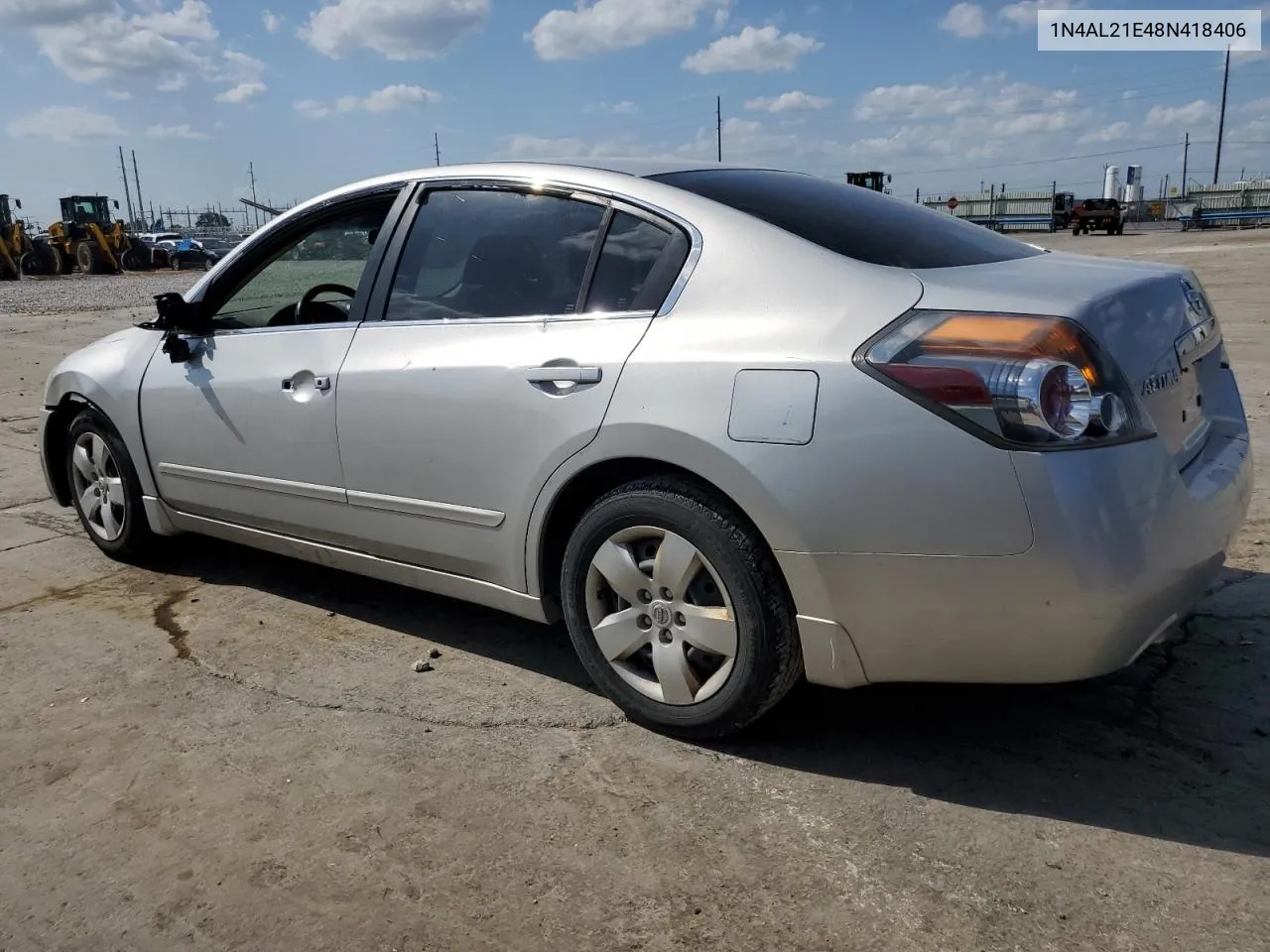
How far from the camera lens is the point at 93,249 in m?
36.6

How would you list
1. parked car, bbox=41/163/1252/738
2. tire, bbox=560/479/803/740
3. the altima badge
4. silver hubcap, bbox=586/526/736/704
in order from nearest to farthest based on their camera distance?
parked car, bbox=41/163/1252/738 → the altima badge → tire, bbox=560/479/803/740 → silver hubcap, bbox=586/526/736/704

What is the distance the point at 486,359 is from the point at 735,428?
89 centimetres

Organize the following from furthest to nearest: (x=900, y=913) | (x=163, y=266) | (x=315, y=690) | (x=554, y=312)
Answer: (x=163, y=266)
(x=315, y=690)
(x=554, y=312)
(x=900, y=913)

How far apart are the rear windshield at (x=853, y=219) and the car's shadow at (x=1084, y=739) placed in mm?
1266

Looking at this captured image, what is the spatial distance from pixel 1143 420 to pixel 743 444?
900mm

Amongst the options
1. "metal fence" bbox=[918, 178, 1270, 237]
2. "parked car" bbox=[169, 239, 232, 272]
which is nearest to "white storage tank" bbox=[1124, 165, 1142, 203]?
"metal fence" bbox=[918, 178, 1270, 237]

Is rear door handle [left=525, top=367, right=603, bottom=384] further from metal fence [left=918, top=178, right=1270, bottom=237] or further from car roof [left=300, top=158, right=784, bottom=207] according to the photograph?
metal fence [left=918, top=178, right=1270, bottom=237]

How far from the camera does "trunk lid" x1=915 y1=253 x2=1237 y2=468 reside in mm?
2410

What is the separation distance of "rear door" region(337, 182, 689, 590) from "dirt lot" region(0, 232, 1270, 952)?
57 cm

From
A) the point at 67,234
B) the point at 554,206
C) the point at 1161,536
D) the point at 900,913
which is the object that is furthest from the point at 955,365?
the point at 67,234

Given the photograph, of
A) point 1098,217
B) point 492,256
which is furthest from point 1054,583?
point 1098,217

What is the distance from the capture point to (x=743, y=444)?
8.32ft

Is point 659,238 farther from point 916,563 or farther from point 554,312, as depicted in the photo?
point 916,563

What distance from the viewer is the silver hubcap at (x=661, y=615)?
8.92 ft
